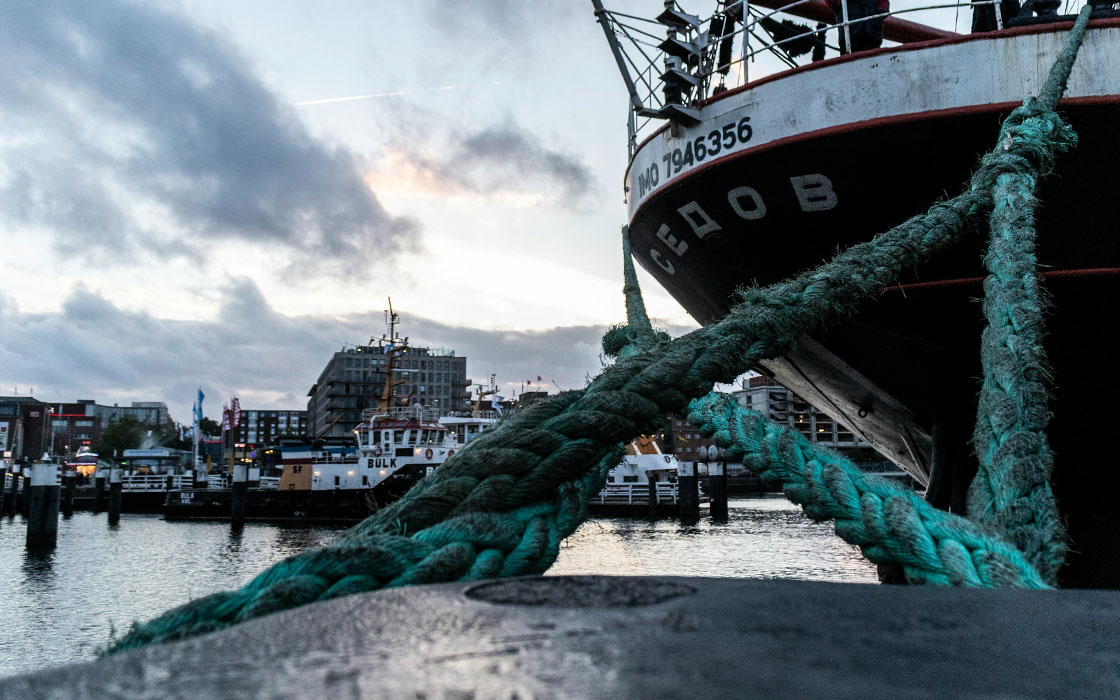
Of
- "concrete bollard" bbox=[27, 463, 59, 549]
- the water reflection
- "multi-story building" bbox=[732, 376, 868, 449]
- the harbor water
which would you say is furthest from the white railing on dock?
"multi-story building" bbox=[732, 376, 868, 449]

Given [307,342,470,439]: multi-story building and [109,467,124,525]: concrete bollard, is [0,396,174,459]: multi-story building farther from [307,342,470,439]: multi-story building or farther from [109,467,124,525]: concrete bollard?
[109,467,124,525]: concrete bollard

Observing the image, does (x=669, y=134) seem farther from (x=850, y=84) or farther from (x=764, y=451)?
(x=764, y=451)

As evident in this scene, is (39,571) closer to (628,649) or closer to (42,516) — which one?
(42,516)

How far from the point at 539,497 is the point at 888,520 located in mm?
855

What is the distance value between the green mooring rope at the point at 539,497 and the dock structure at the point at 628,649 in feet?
0.80

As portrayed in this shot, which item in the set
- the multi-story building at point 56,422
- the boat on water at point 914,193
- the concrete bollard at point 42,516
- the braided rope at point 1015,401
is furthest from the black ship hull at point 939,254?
the multi-story building at point 56,422

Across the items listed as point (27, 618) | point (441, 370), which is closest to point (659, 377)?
A: point (27, 618)

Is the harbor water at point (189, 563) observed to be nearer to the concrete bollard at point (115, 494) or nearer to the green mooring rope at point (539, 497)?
the concrete bollard at point (115, 494)

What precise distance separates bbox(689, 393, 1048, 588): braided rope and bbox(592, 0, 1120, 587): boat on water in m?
2.99

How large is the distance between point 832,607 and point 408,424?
28343mm

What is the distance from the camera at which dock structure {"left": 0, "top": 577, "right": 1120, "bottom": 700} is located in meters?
0.72

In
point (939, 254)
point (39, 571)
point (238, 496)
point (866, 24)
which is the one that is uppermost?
point (866, 24)

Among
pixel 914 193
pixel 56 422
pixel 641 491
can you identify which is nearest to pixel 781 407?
pixel 641 491

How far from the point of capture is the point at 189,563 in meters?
14.7
